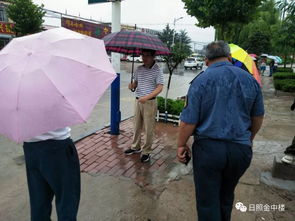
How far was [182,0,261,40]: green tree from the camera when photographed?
7656 millimetres

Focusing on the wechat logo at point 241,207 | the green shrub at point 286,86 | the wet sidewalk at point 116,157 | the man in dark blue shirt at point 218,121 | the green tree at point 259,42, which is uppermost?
the green tree at point 259,42

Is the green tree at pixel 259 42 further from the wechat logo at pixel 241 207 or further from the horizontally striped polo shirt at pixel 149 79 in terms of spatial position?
the wechat logo at pixel 241 207

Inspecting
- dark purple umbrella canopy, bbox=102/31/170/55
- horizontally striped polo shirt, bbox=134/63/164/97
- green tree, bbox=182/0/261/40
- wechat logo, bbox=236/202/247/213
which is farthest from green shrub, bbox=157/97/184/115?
green tree, bbox=182/0/261/40

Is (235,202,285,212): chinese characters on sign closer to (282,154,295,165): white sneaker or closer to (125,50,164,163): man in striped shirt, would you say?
(282,154,295,165): white sneaker

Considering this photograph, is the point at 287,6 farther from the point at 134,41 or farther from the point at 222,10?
the point at 134,41

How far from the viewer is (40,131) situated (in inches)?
56.8

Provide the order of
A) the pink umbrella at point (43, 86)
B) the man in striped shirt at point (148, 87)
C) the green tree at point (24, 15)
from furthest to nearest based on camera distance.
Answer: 1. the green tree at point (24, 15)
2. the man in striped shirt at point (148, 87)
3. the pink umbrella at point (43, 86)

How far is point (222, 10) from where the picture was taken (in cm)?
778

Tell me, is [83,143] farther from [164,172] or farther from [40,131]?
[40,131]

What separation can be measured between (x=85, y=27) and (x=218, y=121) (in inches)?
804

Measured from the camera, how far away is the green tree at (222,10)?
7.66 metres

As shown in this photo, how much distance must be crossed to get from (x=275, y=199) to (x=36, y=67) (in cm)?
303

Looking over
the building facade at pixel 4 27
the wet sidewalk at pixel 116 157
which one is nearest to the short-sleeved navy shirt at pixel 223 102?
the wet sidewalk at pixel 116 157

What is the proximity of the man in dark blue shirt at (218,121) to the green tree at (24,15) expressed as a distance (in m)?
17.3
